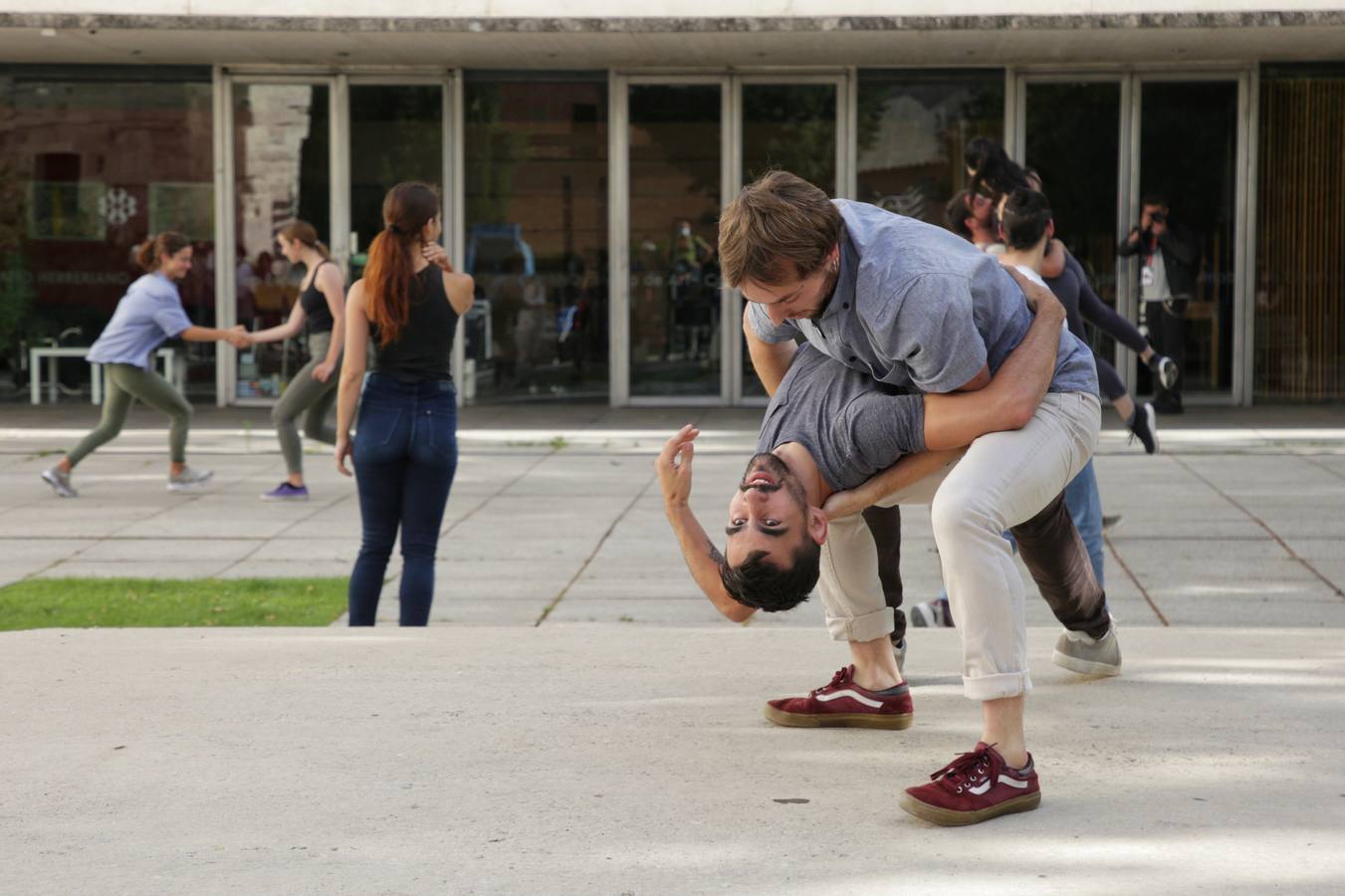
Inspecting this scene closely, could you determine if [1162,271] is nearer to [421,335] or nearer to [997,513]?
[421,335]

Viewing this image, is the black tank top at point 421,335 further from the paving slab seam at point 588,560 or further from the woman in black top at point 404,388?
the paving slab seam at point 588,560

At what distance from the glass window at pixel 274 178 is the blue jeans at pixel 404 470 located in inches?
454

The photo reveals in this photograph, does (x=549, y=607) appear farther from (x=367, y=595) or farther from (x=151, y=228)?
(x=151, y=228)

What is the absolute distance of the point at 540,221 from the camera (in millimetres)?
17469

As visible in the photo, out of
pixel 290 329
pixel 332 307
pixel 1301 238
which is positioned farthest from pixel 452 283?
pixel 1301 238

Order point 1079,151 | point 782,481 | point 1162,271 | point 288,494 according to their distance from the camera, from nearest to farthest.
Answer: point 782,481
point 288,494
point 1162,271
point 1079,151

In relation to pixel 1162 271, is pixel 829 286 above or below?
below

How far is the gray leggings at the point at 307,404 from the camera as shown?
407 inches

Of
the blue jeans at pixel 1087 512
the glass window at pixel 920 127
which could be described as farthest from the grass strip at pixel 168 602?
the glass window at pixel 920 127

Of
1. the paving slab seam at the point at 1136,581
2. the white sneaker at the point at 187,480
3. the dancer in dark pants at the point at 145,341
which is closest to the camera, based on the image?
the paving slab seam at the point at 1136,581

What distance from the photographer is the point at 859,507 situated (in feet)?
13.6

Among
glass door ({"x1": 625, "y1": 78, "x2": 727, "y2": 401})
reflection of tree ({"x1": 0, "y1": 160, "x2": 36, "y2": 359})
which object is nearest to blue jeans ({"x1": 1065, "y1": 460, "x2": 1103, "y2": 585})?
glass door ({"x1": 625, "y1": 78, "x2": 727, "y2": 401})

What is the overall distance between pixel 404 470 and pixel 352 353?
1.50 feet

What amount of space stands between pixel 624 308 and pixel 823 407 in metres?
13.4
